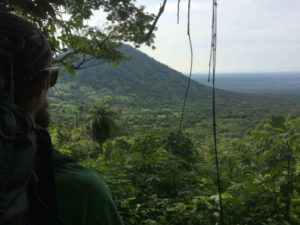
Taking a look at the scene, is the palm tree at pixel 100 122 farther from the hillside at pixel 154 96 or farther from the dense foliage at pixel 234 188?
the hillside at pixel 154 96

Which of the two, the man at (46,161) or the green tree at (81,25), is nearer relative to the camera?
the man at (46,161)

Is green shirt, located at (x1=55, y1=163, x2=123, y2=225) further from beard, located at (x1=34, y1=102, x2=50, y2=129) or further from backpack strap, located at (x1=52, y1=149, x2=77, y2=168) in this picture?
beard, located at (x1=34, y1=102, x2=50, y2=129)

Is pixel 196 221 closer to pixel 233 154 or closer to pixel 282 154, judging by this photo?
pixel 233 154

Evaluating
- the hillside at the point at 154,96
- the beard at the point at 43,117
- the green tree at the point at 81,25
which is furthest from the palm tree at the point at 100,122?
the hillside at the point at 154,96

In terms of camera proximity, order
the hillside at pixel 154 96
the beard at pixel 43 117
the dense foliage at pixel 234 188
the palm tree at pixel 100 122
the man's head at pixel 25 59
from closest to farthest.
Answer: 1. the man's head at pixel 25 59
2. the beard at pixel 43 117
3. the dense foliage at pixel 234 188
4. the palm tree at pixel 100 122
5. the hillside at pixel 154 96

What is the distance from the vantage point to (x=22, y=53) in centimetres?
53

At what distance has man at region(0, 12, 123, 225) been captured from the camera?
536 millimetres

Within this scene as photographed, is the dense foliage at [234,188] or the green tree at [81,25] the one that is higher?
the green tree at [81,25]

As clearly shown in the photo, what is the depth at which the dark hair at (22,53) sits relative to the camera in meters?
0.51

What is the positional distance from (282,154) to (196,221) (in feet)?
2.55

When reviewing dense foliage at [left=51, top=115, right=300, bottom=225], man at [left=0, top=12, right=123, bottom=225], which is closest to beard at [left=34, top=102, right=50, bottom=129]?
man at [left=0, top=12, right=123, bottom=225]

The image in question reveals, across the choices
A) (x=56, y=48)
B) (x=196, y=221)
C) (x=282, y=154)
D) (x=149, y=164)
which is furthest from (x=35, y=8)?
(x=282, y=154)

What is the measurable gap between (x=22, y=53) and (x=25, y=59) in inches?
0.5

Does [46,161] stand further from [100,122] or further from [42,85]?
[100,122]
